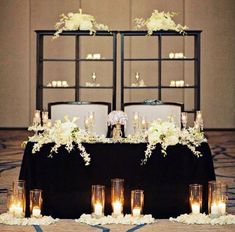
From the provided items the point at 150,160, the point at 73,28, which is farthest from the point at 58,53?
the point at 150,160

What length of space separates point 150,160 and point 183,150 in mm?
285

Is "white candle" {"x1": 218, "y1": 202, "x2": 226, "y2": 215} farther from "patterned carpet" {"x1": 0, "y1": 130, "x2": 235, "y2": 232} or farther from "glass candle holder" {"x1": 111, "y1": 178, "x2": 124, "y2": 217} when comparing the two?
"glass candle holder" {"x1": 111, "y1": 178, "x2": 124, "y2": 217}

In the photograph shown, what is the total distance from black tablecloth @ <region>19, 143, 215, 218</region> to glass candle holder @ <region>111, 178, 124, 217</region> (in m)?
0.14

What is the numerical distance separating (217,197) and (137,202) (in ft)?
2.11

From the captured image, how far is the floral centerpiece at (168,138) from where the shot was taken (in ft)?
17.9

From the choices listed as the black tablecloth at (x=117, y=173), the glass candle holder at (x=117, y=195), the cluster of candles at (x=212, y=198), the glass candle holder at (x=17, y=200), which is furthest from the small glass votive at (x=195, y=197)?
the glass candle holder at (x=17, y=200)

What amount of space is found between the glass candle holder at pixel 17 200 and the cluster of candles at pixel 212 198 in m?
1.33

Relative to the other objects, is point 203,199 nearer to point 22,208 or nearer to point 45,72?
point 22,208

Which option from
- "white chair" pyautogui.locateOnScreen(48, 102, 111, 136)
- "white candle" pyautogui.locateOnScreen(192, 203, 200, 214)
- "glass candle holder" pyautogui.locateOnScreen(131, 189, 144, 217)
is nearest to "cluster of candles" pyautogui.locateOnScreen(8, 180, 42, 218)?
"glass candle holder" pyautogui.locateOnScreen(131, 189, 144, 217)

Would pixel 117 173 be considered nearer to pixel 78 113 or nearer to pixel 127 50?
pixel 78 113

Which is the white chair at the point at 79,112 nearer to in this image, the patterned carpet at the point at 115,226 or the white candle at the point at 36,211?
the patterned carpet at the point at 115,226

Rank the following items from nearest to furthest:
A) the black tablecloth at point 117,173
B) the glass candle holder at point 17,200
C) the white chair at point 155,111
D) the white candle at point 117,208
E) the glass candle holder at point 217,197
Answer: the glass candle holder at point 17,200, the glass candle holder at point 217,197, the white candle at point 117,208, the black tablecloth at point 117,173, the white chair at point 155,111

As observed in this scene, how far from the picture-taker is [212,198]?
17.5 ft

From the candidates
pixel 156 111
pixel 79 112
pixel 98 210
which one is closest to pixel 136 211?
pixel 98 210
